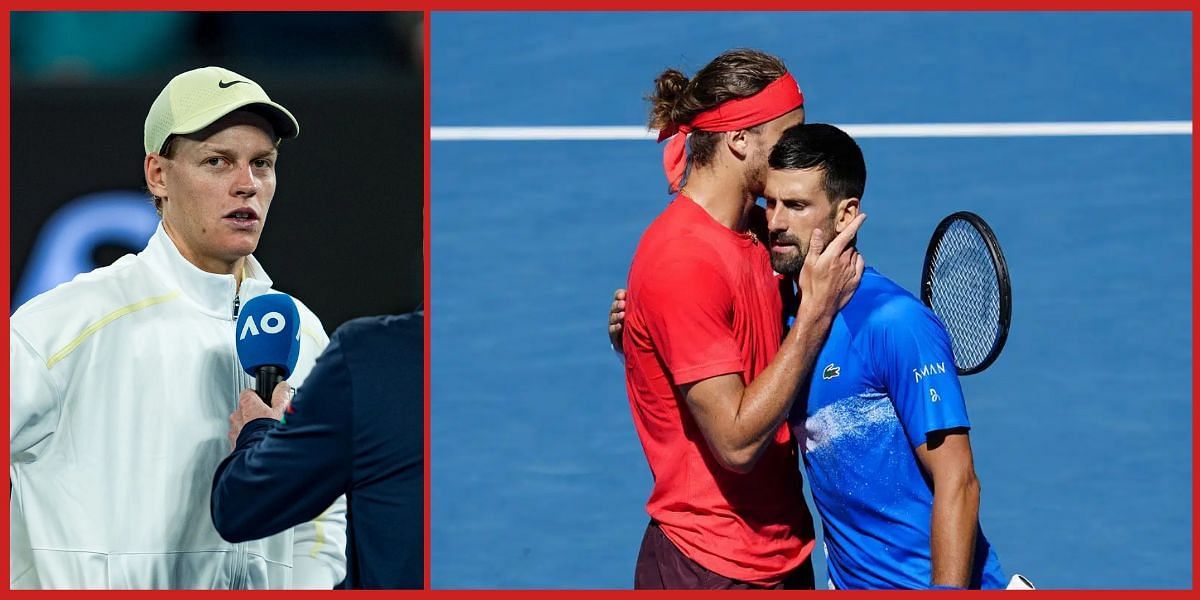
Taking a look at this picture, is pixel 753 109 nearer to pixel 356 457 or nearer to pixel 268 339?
pixel 356 457

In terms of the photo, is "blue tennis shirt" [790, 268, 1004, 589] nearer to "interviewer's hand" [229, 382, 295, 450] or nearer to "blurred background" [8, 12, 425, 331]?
"blurred background" [8, 12, 425, 331]

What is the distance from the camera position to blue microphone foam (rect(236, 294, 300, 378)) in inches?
193

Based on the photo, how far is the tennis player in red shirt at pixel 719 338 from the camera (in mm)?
4309

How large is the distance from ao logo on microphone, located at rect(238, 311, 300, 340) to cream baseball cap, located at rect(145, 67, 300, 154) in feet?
1.95

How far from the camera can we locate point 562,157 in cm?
851

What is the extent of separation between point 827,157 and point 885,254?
3471mm

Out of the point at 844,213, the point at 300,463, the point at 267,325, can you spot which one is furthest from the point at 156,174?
the point at 844,213

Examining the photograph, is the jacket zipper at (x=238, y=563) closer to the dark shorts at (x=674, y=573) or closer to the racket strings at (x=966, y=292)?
the dark shorts at (x=674, y=573)

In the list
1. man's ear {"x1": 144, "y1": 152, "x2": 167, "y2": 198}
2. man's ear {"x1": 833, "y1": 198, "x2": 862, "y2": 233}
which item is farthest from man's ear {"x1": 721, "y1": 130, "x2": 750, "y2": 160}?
man's ear {"x1": 144, "y1": 152, "x2": 167, "y2": 198}

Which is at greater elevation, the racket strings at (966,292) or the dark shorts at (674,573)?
the racket strings at (966,292)

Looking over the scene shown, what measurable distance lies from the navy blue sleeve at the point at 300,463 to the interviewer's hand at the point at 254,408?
0.99 ft

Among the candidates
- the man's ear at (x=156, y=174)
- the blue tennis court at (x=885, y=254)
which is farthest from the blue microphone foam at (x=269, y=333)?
the blue tennis court at (x=885, y=254)

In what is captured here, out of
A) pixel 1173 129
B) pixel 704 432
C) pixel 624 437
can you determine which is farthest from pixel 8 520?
pixel 1173 129

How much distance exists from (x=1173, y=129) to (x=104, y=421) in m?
5.82
